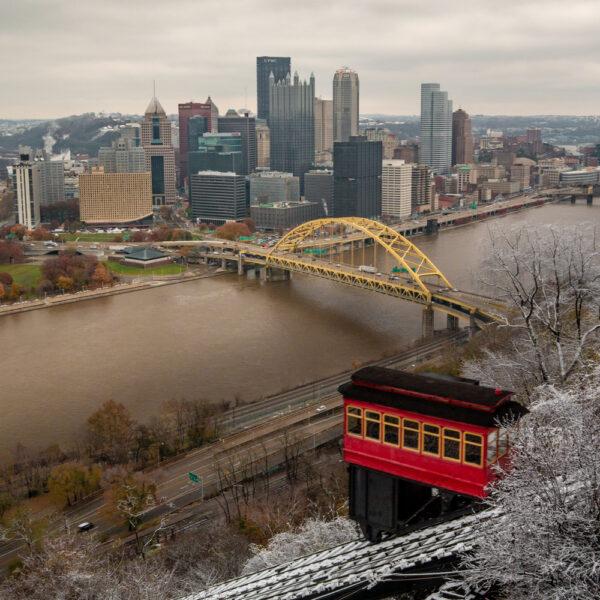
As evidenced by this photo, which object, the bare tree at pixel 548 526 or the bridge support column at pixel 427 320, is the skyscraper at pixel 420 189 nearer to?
the bridge support column at pixel 427 320

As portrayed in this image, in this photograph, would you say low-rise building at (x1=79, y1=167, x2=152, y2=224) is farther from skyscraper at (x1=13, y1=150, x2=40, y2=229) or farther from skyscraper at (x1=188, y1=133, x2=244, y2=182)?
skyscraper at (x1=188, y1=133, x2=244, y2=182)

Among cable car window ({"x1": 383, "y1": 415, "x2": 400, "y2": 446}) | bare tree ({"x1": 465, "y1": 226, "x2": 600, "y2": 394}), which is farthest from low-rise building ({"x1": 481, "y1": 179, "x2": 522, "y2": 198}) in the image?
cable car window ({"x1": 383, "y1": 415, "x2": 400, "y2": 446})

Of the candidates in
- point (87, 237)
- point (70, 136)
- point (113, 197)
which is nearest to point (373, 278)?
point (87, 237)

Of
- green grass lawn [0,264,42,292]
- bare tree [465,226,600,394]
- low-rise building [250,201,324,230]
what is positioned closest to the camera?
bare tree [465,226,600,394]

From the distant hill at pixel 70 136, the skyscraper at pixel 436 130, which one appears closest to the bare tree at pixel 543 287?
the skyscraper at pixel 436 130

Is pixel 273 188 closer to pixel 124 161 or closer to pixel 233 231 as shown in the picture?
pixel 233 231

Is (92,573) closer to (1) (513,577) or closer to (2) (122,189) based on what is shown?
(1) (513,577)

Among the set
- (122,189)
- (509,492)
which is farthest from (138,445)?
(122,189)
